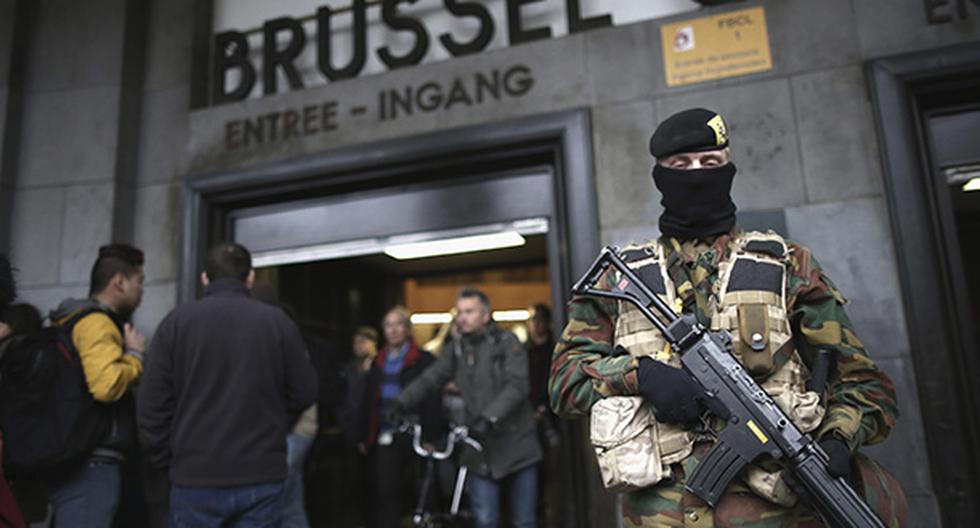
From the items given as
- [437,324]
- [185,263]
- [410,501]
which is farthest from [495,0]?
[437,324]

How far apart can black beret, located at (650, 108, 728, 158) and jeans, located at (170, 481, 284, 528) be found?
2062 millimetres

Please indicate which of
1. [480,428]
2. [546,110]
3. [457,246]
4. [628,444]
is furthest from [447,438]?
[628,444]

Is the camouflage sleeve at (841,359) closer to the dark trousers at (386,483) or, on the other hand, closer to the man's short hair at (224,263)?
the man's short hair at (224,263)

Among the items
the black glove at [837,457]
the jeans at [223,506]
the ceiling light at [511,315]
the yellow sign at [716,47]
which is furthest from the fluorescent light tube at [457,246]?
the black glove at [837,457]

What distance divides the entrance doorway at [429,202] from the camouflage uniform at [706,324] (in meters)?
1.96

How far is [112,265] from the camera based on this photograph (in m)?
3.77

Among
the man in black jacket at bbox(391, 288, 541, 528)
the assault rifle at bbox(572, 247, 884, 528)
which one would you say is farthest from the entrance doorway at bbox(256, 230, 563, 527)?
the assault rifle at bbox(572, 247, 884, 528)

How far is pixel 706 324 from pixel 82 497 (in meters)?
2.78

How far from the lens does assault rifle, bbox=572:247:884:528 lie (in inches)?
74.7

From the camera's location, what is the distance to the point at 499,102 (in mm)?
4676

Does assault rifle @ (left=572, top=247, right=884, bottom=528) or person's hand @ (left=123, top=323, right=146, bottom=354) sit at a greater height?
person's hand @ (left=123, top=323, right=146, bottom=354)

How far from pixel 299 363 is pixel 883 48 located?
10.9 ft

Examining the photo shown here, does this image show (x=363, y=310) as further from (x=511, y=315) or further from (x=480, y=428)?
(x=480, y=428)

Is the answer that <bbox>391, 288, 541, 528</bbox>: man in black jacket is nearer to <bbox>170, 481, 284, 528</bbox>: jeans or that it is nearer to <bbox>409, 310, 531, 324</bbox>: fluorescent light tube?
<bbox>170, 481, 284, 528</bbox>: jeans
